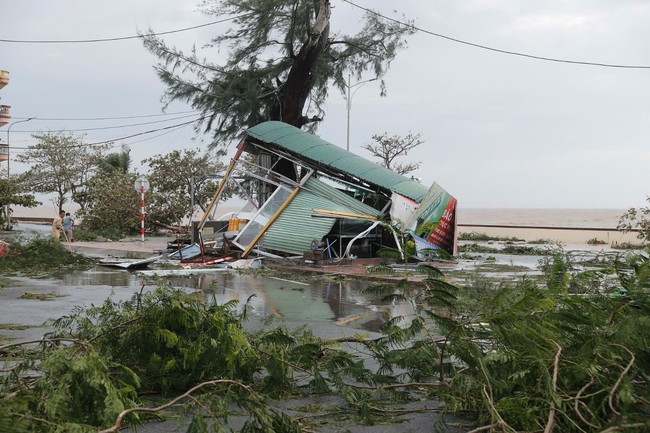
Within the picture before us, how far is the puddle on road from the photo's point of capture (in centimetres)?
1031

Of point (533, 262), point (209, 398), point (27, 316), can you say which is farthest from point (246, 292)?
point (533, 262)

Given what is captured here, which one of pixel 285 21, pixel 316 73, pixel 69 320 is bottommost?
pixel 69 320

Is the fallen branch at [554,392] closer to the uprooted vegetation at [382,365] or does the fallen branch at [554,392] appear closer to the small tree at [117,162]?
the uprooted vegetation at [382,365]

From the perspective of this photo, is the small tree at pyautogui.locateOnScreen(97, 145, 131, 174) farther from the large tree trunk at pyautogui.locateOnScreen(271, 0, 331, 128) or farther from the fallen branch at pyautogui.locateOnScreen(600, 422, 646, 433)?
the fallen branch at pyautogui.locateOnScreen(600, 422, 646, 433)

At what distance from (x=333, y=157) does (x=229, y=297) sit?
10148 mm

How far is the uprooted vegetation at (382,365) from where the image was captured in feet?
12.5

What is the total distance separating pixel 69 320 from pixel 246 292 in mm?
8611

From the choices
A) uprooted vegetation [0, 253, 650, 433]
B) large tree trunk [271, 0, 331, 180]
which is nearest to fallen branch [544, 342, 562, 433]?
uprooted vegetation [0, 253, 650, 433]

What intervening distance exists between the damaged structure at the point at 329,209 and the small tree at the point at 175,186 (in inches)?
660

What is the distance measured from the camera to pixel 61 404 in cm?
354

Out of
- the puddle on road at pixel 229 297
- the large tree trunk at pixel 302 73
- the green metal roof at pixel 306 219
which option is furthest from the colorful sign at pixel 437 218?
the large tree trunk at pixel 302 73

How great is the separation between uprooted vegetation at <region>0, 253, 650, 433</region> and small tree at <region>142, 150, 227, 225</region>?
34.2 meters

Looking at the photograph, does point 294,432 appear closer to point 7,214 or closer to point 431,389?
point 431,389

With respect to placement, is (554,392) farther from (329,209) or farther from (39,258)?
(39,258)
